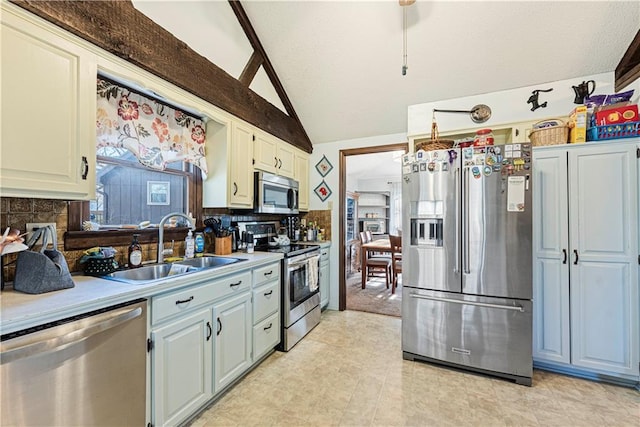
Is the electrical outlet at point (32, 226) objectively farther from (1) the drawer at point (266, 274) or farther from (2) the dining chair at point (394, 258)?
(2) the dining chair at point (394, 258)

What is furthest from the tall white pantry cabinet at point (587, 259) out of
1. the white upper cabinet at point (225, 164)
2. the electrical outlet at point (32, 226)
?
the electrical outlet at point (32, 226)

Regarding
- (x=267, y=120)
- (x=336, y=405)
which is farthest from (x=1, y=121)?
Result: (x=336, y=405)

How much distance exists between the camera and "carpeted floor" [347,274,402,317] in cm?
366

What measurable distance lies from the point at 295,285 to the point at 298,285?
2.6 inches

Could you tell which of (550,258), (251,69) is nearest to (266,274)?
(251,69)

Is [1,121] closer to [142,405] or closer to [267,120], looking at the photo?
[142,405]

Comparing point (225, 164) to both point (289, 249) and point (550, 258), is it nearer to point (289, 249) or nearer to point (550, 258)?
point (289, 249)

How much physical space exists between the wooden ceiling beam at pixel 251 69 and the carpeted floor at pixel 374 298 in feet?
9.93

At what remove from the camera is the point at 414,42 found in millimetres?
2404

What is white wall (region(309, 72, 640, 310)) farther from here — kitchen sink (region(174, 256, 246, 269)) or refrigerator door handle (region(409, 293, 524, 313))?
kitchen sink (region(174, 256, 246, 269))

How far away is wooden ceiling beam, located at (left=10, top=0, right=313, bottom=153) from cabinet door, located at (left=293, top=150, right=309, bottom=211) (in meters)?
0.86

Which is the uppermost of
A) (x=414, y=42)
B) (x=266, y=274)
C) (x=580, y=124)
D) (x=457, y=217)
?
(x=414, y=42)

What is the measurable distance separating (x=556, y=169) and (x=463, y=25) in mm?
1394

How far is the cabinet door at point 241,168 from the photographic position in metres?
2.40
